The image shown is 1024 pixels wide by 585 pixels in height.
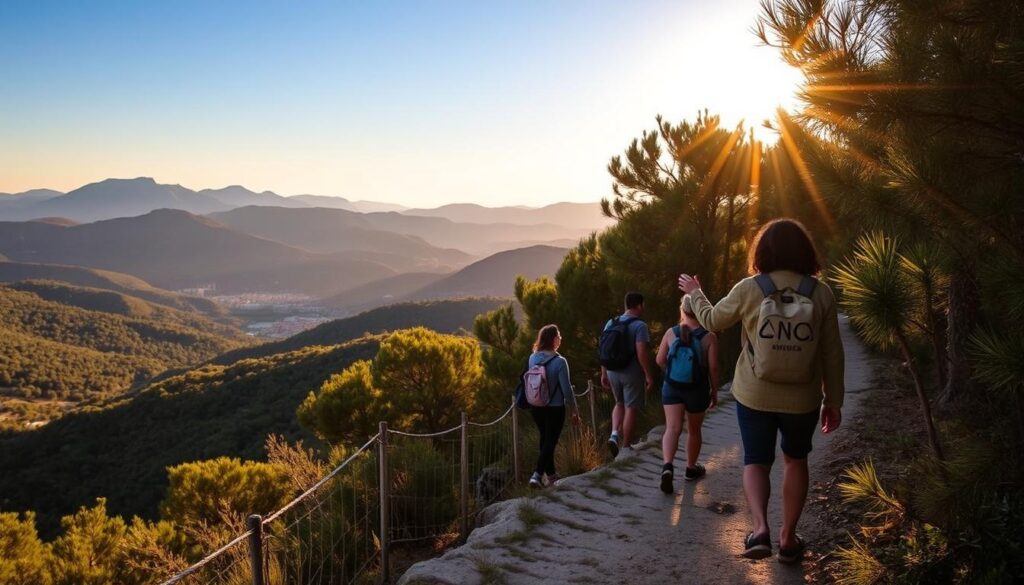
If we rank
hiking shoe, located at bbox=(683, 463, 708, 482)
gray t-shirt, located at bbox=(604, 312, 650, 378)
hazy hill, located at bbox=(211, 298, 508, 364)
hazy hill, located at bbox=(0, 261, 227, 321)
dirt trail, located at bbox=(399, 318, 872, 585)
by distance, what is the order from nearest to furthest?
dirt trail, located at bbox=(399, 318, 872, 585) → hiking shoe, located at bbox=(683, 463, 708, 482) → gray t-shirt, located at bbox=(604, 312, 650, 378) → hazy hill, located at bbox=(211, 298, 508, 364) → hazy hill, located at bbox=(0, 261, 227, 321)

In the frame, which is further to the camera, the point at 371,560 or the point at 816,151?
the point at 371,560

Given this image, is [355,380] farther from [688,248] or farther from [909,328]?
[909,328]

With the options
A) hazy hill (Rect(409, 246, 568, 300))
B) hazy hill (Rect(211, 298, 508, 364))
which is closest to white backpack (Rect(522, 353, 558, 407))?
hazy hill (Rect(211, 298, 508, 364))

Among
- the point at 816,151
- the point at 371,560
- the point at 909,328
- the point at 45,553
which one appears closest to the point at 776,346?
the point at 909,328

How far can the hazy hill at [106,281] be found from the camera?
165m

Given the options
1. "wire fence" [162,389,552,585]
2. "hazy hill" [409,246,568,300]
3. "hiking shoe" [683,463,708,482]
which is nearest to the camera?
"wire fence" [162,389,552,585]

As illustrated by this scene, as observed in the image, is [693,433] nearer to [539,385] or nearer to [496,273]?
[539,385]

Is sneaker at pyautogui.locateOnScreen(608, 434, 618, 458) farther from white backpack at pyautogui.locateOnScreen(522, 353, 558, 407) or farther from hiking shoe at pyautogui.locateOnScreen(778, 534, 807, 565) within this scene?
hiking shoe at pyautogui.locateOnScreen(778, 534, 807, 565)

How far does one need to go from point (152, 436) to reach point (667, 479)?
133 ft

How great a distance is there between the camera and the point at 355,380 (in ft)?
55.5

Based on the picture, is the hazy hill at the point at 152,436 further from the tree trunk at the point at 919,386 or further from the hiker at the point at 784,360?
the tree trunk at the point at 919,386

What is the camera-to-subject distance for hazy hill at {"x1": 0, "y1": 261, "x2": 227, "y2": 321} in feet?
542

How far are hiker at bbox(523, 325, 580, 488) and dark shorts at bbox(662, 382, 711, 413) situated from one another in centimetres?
120

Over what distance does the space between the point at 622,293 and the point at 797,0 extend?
9.33 m
